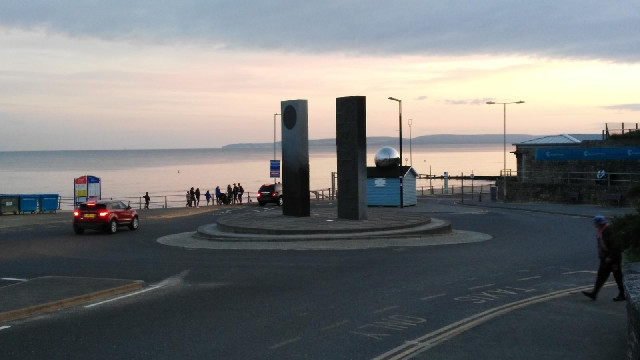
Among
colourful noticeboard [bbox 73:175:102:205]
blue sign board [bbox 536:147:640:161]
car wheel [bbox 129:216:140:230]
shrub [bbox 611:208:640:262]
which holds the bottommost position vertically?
car wheel [bbox 129:216:140:230]

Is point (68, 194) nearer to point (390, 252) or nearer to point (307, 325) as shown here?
point (390, 252)

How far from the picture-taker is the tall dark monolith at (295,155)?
98.9 ft

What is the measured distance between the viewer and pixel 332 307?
12.7m

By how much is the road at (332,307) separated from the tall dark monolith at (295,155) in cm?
851

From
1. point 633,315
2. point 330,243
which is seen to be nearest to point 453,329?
point 633,315

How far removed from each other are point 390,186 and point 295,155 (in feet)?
54.4

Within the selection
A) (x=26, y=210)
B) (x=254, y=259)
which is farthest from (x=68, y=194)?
(x=254, y=259)

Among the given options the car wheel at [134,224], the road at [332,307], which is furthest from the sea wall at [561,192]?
the car wheel at [134,224]

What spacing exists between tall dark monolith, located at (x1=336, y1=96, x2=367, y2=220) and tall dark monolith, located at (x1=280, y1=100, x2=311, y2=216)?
1591mm

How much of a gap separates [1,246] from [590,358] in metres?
21.1

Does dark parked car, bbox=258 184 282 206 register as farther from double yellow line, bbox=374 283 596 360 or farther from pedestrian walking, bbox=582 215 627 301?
pedestrian walking, bbox=582 215 627 301

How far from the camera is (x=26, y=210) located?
42594 mm

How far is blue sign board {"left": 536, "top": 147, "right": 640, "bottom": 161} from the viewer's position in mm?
48869

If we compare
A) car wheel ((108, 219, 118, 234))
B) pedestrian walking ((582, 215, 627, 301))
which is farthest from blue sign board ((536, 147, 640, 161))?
pedestrian walking ((582, 215, 627, 301))
